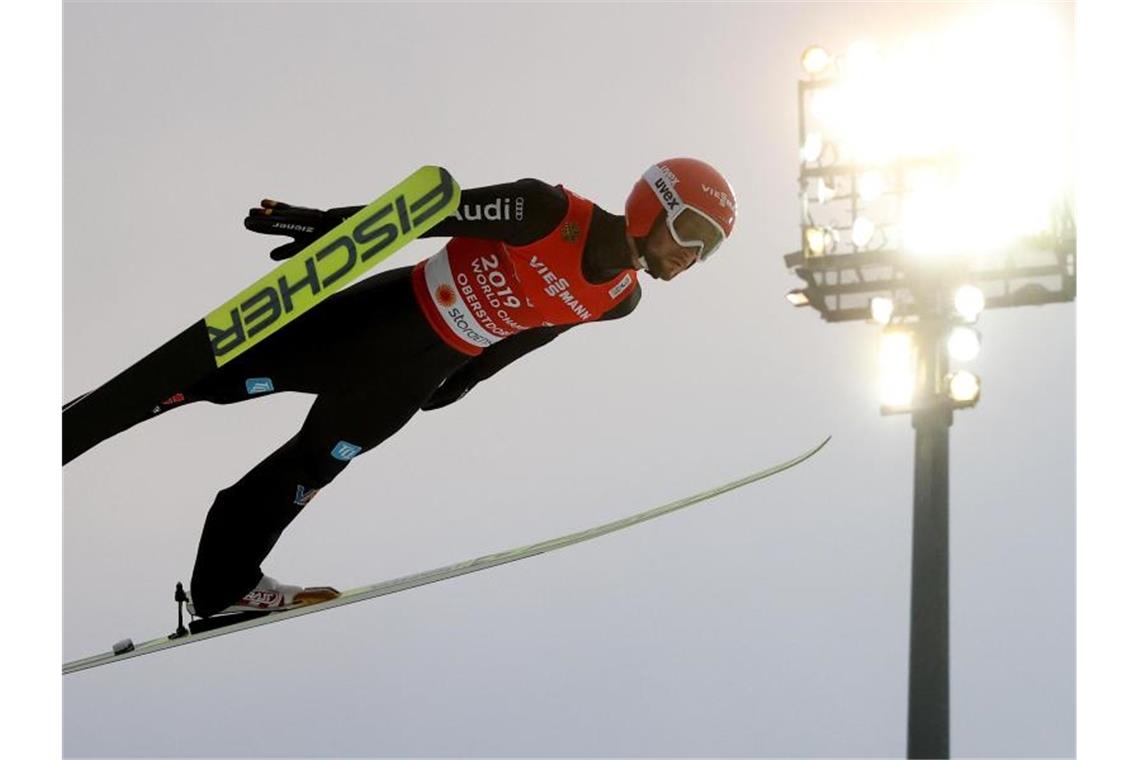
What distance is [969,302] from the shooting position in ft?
44.3

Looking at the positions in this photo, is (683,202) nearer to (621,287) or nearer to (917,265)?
(621,287)

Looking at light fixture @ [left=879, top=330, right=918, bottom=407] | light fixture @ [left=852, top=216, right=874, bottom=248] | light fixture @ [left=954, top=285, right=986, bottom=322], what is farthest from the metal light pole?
light fixture @ [left=852, top=216, right=874, bottom=248]

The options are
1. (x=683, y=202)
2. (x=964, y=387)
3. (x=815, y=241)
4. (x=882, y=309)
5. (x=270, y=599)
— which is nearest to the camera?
(x=683, y=202)

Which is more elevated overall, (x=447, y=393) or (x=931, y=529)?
(x=447, y=393)

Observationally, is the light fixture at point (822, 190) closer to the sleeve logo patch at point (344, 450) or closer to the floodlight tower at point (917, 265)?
the floodlight tower at point (917, 265)

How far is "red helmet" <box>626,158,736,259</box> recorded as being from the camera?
4.83 metres

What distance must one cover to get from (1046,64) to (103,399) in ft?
39.7

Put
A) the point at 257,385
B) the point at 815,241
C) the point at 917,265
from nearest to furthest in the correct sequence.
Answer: the point at 257,385, the point at 917,265, the point at 815,241

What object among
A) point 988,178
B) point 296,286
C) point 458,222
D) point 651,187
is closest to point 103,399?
point 296,286

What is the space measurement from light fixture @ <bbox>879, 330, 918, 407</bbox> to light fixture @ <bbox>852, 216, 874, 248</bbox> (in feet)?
3.82

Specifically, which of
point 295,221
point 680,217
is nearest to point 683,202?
point 680,217

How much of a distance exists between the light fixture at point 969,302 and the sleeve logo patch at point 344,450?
9402mm

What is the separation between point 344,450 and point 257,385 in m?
0.37

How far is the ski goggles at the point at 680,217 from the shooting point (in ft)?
15.8
